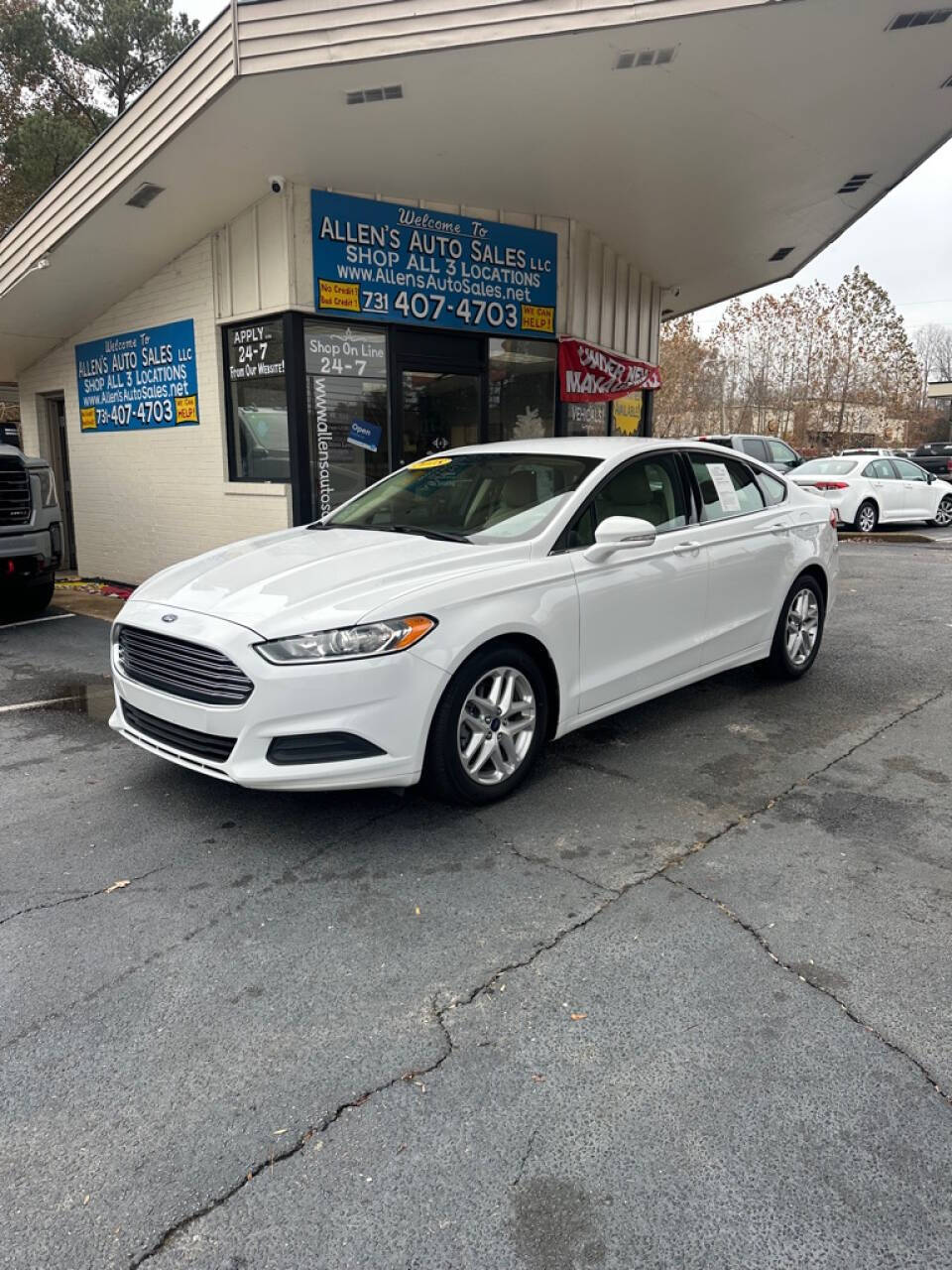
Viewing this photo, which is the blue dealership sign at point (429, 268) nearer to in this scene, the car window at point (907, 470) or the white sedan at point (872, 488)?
the white sedan at point (872, 488)

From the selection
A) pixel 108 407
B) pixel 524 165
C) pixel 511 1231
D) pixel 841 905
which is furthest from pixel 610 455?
pixel 108 407

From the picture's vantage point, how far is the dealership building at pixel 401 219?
5.95 metres

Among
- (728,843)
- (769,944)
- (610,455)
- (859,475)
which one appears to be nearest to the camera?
(769,944)

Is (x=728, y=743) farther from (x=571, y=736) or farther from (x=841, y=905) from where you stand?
(x=841, y=905)

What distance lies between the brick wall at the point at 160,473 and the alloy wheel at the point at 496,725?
16.1 feet

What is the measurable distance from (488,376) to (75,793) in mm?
6778

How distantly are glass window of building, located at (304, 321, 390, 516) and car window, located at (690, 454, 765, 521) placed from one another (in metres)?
4.19

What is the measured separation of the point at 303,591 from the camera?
3.73 meters

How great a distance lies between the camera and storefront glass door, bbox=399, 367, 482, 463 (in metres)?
9.03

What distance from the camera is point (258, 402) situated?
28.3 ft

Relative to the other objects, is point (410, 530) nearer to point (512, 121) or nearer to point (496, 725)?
point (496, 725)

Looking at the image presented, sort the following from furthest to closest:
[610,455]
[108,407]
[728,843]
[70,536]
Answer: [70,536]
[108,407]
[610,455]
[728,843]

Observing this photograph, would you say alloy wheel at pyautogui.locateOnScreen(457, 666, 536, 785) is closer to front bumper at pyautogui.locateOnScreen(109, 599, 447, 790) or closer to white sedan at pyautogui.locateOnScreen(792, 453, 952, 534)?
front bumper at pyautogui.locateOnScreen(109, 599, 447, 790)

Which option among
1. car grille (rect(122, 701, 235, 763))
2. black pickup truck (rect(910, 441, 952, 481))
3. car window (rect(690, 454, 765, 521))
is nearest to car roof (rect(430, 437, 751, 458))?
car window (rect(690, 454, 765, 521))
